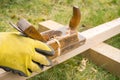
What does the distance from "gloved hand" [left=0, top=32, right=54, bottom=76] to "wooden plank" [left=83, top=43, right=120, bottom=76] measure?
80 centimetres

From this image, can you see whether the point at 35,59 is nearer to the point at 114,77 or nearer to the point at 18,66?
the point at 18,66

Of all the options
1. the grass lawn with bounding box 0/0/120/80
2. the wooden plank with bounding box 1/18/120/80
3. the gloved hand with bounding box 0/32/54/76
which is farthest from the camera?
the grass lawn with bounding box 0/0/120/80

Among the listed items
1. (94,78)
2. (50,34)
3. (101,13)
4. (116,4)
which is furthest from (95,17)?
(50,34)

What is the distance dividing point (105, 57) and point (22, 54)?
3.08 ft

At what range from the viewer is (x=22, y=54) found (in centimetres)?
138

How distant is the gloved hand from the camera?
1358 millimetres

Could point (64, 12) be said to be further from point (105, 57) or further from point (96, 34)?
point (105, 57)

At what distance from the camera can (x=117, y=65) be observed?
205 cm

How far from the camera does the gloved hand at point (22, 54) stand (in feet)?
4.46

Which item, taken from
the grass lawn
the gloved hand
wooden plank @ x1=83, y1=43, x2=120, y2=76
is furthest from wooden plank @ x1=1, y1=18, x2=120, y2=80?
the gloved hand

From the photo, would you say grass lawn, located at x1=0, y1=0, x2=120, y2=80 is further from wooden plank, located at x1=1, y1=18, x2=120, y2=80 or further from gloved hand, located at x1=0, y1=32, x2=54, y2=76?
gloved hand, located at x1=0, y1=32, x2=54, y2=76

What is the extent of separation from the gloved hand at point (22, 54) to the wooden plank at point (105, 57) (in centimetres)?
80

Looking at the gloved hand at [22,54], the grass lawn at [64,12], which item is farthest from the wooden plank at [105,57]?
the gloved hand at [22,54]

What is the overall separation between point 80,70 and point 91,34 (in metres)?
0.32
